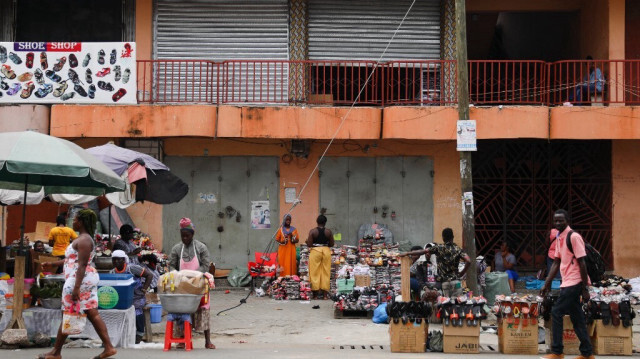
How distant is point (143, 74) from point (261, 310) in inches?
232

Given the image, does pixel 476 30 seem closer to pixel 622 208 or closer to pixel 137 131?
pixel 622 208

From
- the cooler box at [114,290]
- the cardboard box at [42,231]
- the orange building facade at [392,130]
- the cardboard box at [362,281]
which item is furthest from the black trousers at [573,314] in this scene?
the cardboard box at [42,231]

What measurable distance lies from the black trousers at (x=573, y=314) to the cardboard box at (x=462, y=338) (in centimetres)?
104

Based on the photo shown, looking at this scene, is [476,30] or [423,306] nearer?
[423,306]

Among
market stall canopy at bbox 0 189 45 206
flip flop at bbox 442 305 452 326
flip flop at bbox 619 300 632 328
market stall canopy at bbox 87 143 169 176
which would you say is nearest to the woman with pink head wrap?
market stall canopy at bbox 87 143 169 176

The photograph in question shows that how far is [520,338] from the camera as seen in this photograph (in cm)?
1026

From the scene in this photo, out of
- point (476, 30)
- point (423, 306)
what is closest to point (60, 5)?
point (476, 30)

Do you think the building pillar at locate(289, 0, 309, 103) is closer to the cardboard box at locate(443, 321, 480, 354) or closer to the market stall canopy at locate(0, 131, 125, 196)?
the market stall canopy at locate(0, 131, 125, 196)

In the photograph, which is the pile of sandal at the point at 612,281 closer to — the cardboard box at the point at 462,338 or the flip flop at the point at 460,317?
the cardboard box at the point at 462,338

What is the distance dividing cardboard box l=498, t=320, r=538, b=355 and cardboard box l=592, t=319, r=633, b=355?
2.53 ft

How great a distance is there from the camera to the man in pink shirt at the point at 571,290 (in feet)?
31.0

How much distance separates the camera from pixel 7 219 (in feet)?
56.2

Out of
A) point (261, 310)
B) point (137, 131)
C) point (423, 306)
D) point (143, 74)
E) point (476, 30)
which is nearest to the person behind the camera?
point (423, 306)

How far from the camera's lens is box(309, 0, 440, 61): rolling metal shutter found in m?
17.8
